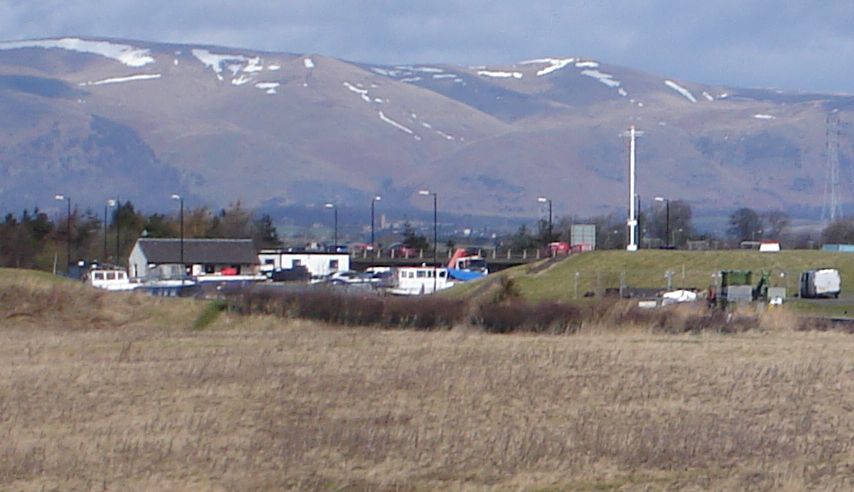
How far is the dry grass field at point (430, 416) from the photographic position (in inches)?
709

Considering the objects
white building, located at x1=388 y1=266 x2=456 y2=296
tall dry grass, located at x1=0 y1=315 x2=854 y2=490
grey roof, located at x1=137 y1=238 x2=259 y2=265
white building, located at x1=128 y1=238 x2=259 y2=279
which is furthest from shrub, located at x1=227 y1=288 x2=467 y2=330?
grey roof, located at x1=137 y1=238 x2=259 y2=265

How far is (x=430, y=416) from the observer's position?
22500 mm

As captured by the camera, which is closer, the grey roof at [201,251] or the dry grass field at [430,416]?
the dry grass field at [430,416]

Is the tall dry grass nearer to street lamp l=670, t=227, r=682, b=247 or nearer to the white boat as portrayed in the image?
the white boat

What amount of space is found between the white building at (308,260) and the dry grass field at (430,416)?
273 ft

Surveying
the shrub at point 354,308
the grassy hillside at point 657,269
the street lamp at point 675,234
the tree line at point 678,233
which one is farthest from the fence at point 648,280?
the street lamp at point 675,234

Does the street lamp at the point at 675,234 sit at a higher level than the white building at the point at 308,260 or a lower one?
higher

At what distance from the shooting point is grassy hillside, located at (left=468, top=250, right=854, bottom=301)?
79125 millimetres

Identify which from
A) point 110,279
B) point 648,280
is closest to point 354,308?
point 648,280

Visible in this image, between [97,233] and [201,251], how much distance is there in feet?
74.1

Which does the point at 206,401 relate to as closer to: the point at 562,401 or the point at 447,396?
the point at 447,396

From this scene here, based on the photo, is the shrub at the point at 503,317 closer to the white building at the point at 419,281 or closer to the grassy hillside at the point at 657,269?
the grassy hillside at the point at 657,269

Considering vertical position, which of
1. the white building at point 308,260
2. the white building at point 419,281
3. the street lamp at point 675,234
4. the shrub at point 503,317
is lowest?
the shrub at point 503,317

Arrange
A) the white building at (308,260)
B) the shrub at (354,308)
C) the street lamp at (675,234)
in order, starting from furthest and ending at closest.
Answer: the street lamp at (675,234) → the white building at (308,260) → the shrub at (354,308)
